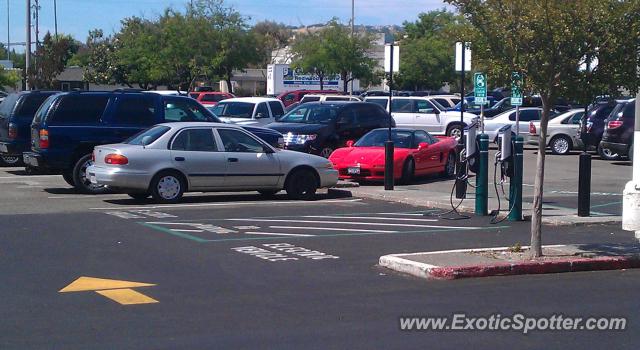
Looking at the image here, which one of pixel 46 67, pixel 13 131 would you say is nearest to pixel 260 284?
pixel 13 131

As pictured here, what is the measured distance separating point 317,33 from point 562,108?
2067 cm

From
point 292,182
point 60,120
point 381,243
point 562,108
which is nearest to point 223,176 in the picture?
point 292,182

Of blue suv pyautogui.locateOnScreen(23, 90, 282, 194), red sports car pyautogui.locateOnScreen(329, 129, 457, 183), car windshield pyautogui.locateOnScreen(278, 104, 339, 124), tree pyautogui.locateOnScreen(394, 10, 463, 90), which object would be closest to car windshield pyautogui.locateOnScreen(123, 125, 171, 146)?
blue suv pyautogui.locateOnScreen(23, 90, 282, 194)

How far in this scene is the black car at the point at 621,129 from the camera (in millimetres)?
Result: 26688

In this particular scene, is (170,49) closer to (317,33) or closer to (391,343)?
(317,33)

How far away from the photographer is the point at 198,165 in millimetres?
17516

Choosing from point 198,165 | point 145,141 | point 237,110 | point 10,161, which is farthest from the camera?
point 237,110

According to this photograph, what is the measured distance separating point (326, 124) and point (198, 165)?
273 inches

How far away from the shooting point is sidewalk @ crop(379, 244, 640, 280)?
10.7 metres

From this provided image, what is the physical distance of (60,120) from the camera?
18812 mm

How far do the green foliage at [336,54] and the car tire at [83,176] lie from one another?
3542 centimetres

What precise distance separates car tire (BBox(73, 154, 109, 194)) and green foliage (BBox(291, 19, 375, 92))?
35.4 m

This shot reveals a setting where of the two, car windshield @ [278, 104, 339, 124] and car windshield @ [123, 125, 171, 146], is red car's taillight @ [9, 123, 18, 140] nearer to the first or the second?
car windshield @ [123, 125, 171, 146]

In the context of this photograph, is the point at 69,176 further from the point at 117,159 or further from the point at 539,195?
the point at 539,195
